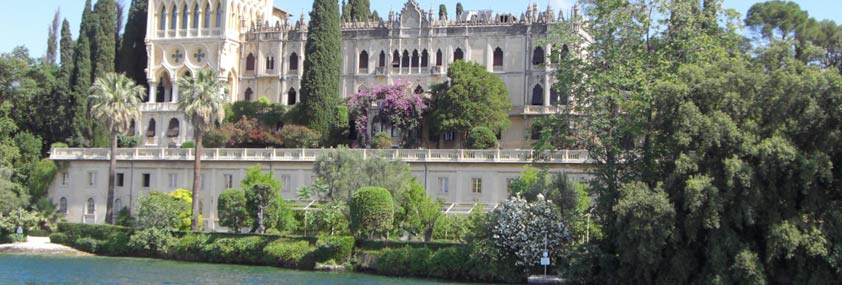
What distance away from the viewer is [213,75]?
58.0 m

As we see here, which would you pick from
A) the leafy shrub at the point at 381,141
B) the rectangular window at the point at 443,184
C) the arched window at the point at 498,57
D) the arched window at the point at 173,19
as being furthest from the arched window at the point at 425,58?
the arched window at the point at 173,19

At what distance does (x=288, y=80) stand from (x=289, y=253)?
28.0 meters

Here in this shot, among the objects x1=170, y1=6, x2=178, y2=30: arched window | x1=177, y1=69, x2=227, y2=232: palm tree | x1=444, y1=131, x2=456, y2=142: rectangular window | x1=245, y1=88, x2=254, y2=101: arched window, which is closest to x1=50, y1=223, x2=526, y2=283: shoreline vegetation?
x1=177, y1=69, x2=227, y2=232: palm tree

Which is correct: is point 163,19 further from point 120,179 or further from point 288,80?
point 120,179

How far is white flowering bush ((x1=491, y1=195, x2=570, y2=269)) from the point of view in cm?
4231

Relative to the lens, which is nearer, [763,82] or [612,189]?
[763,82]

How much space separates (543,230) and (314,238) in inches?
449

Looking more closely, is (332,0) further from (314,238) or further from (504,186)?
(314,238)

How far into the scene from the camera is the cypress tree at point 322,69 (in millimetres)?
66250

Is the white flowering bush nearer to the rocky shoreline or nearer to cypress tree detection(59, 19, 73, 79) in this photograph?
the rocky shoreline

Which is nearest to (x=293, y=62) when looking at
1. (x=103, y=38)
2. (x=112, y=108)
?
(x=103, y=38)

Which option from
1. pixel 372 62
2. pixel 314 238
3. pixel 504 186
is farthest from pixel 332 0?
pixel 314 238

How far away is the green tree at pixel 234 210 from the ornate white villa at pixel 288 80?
7.74 m

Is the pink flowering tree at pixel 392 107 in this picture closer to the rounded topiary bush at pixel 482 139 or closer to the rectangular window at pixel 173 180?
the rounded topiary bush at pixel 482 139
